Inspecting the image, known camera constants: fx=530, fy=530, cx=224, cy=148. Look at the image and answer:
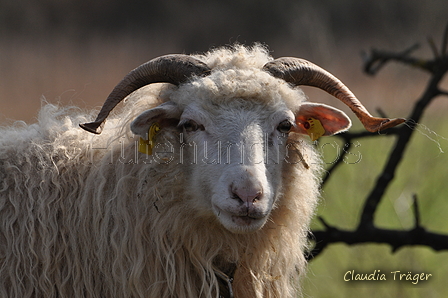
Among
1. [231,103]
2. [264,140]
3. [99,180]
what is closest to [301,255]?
[264,140]

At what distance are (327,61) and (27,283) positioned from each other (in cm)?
317

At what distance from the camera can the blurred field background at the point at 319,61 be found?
4.91 m

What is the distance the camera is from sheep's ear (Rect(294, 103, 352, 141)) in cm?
322

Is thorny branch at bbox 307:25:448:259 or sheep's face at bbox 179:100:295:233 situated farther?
thorny branch at bbox 307:25:448:259

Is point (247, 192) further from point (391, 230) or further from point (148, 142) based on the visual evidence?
point (391, 230)

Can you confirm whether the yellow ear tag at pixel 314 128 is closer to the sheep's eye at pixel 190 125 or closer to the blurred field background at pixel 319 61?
the blurred field background at pixel 319 61

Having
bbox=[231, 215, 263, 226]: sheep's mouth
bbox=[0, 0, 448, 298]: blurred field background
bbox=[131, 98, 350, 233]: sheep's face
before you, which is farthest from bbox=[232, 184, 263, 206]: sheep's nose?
bbox=[0, 0, 448, 298]: blurred field background

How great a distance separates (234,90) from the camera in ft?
9.53

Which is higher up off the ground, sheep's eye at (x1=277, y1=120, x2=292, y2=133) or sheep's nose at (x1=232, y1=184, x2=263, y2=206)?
sheep's eye at (x1=277, y1=120, x2=292, y2=133)

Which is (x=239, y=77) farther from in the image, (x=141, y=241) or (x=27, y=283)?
(x=27, y=283)

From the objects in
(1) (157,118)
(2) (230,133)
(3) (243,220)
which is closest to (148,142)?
(1) (157,118)

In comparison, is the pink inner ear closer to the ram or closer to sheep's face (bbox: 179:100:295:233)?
the ram

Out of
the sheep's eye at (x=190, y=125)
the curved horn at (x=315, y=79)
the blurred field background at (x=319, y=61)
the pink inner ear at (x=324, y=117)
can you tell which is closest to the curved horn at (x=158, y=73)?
the sheep's eye at (x=190, y=125)

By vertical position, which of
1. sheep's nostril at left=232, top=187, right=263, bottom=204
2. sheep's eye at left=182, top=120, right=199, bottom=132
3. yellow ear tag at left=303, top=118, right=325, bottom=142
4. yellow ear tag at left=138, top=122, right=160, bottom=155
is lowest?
sheep's nostril at left=232, top=187, right=263, bottom=204
